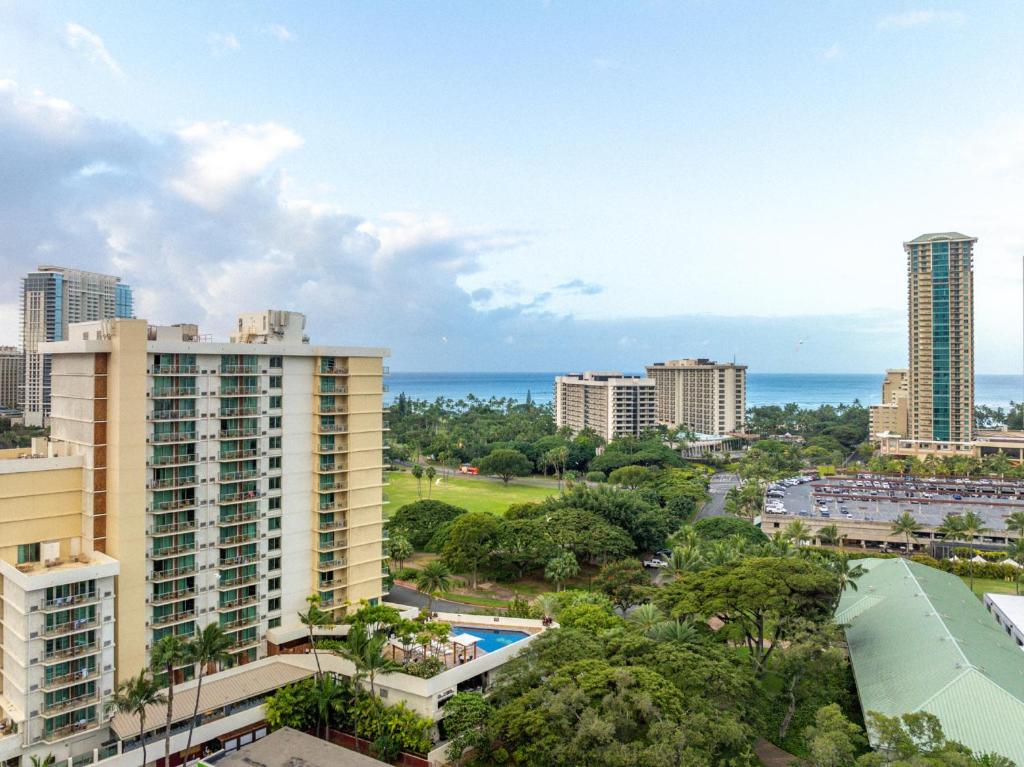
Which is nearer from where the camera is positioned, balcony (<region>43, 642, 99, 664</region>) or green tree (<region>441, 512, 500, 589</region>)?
balcony (<region>43, 642, 99, 664</region>)

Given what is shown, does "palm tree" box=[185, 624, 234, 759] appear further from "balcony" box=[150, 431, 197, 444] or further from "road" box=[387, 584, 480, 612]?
"road" box=[387, 584, 480, 612]

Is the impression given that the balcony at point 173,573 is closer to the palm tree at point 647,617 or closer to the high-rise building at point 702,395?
the palm tree at point 647,617

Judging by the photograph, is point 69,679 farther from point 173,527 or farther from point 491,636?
point 491,636

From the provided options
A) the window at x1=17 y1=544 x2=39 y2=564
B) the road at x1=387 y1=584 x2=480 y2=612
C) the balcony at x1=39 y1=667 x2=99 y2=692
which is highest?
the window at x1=17 y1=544 x2=39 y2=564

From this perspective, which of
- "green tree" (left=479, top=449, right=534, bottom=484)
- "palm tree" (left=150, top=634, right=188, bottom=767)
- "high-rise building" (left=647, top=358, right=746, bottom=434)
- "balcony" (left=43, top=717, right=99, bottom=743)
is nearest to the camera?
"palm tree" (left=150, top=634, right=188, bottom=767)

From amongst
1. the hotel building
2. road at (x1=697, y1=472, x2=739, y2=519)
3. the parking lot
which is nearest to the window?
the hotel building

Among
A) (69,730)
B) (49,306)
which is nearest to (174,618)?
(69,730)

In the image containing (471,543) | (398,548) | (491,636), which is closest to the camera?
(491,636)

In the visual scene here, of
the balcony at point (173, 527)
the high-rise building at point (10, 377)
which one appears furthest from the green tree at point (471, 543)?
the high-rise building at point (10, 377)
